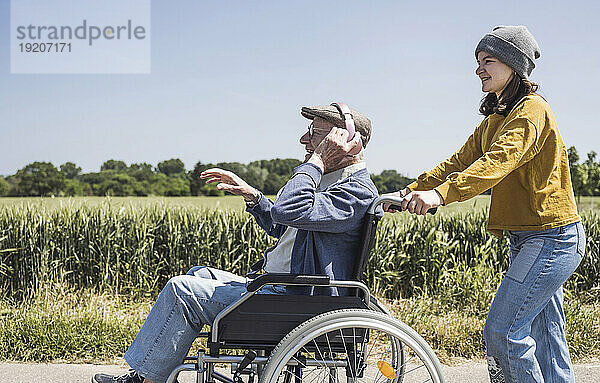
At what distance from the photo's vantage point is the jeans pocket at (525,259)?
90.4 inches

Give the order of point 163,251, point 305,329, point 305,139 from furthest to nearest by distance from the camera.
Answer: point 163,251 → point 305,139 → point 305,329

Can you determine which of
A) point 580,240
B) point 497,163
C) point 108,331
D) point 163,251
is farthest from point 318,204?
point 163,251

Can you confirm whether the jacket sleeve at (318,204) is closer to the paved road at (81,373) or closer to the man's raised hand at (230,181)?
the man's raised hand at (230,181)

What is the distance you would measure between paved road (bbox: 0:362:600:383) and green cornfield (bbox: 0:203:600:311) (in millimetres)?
1468

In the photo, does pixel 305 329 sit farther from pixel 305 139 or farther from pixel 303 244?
pixel 305 139

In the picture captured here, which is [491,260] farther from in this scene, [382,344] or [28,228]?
[28,228]

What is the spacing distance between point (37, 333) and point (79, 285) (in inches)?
65.3

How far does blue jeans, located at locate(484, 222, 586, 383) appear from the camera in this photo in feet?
7.49

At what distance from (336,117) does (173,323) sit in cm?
103

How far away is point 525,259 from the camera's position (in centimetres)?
231

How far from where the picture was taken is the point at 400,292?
5457 mm

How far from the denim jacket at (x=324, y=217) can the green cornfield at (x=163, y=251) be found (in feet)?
9.58

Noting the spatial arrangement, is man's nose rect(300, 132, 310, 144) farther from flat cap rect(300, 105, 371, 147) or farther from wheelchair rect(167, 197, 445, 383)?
wheelchair rect(167, 197, 445, 383)

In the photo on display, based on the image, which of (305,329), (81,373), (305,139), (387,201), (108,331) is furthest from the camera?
(108,331)
